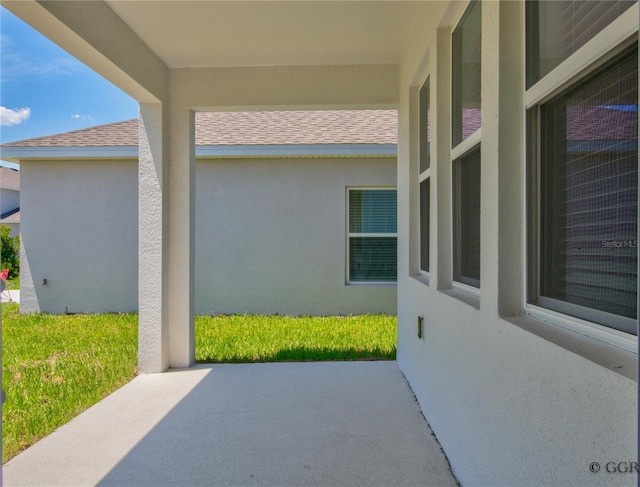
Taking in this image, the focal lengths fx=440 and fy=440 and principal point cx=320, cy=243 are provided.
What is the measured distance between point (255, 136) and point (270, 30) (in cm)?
446

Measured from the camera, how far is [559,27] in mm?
1723

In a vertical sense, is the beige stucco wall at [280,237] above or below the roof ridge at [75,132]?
below

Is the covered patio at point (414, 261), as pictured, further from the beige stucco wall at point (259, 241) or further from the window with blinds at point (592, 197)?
the beige stucco wall at point (259, 241)

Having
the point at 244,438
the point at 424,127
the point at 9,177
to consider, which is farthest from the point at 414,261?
the point at 9,177

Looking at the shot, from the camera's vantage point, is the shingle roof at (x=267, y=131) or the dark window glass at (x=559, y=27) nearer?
the dark window glass at (x=559, y=27)

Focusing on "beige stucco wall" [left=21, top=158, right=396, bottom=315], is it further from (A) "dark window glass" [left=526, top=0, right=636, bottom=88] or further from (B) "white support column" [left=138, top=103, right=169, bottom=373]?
(A) "dark window glass" [left=526, top=0, right=636, bottom=88]

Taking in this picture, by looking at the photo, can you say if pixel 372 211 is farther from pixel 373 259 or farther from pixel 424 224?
pixel 424 224

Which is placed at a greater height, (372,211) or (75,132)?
(75,132)

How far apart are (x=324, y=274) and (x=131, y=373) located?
415 centimetres

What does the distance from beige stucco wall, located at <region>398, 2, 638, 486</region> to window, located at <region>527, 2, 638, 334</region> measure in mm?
97

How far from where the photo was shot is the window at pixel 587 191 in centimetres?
134
